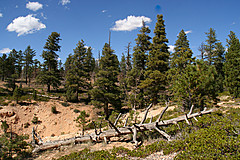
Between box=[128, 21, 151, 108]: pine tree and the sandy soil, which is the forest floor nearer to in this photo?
the sandy soil

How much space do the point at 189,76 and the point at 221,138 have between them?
16.6ft

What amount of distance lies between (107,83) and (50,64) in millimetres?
15904

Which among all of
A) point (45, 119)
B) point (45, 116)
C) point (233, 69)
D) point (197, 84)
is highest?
point (233, 69)

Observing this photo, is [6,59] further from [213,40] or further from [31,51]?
[213,40]

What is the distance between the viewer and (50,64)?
30203 millimetres

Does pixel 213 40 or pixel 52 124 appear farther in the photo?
pixel 213 40

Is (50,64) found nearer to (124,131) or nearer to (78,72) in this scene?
(78,72)

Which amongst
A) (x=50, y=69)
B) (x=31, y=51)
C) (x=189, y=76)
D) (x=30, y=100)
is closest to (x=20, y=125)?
(x=30, y=100)

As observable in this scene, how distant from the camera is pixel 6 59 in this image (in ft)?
114

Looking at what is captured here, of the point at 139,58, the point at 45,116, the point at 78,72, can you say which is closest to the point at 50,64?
the point at 78,72

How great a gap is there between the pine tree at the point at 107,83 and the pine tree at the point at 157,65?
440 centimetres

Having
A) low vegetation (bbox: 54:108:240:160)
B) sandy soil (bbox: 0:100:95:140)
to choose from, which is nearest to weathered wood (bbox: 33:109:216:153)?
low vegetation (bbox: 54:108:240:160)

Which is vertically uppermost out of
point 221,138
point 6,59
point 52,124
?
point 6,59

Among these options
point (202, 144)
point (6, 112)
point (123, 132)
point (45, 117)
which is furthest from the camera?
point (45, 117)
